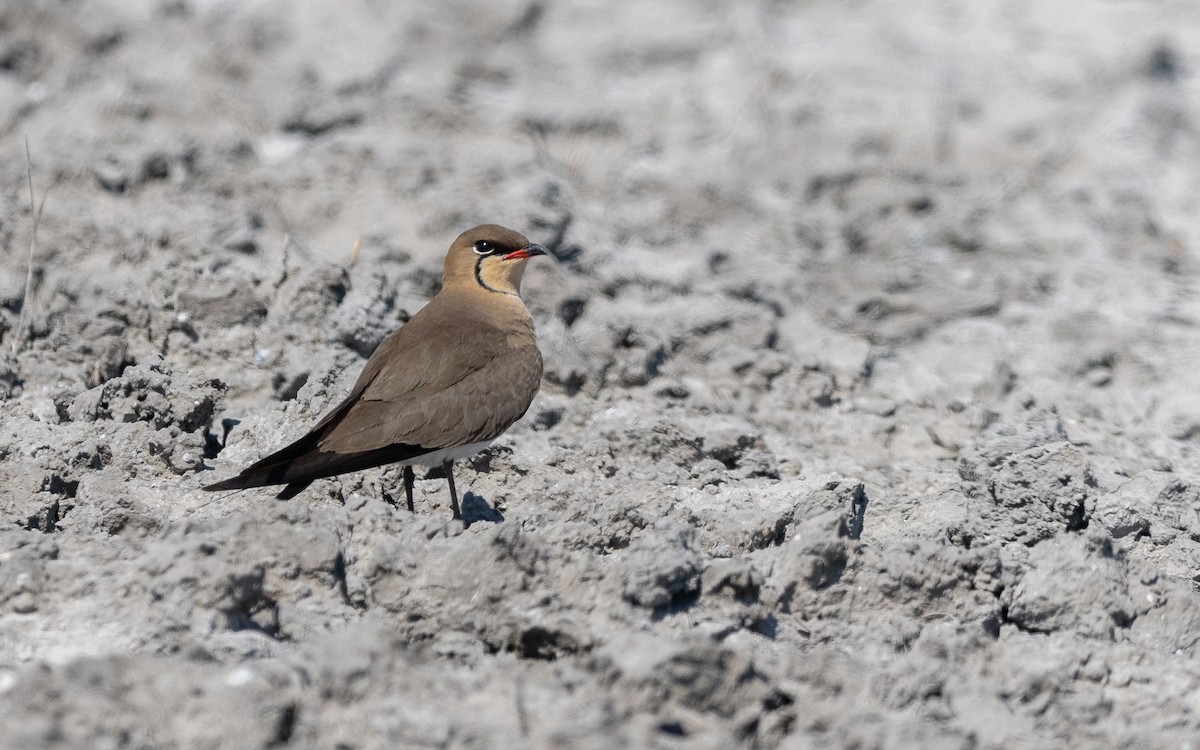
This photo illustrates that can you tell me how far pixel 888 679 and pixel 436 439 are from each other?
5.21 ft

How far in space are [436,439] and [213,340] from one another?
1.38 meters

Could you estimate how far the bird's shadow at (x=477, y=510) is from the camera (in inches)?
169

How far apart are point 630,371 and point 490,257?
2.29 feet

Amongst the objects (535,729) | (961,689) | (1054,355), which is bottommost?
(1054,355)

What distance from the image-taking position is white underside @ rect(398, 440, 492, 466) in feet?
13.9

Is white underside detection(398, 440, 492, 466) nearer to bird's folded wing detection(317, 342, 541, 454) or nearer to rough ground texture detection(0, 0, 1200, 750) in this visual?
bird's folded wing detection(317, 342, 541, 454)

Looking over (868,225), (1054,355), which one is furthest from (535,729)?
(868,225)

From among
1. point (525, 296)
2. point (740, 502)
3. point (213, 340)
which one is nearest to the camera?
point (740, 502)

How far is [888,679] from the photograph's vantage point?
3.26 m

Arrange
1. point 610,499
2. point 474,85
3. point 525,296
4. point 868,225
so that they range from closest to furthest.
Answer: point 610,499
point 525,296
point 868,225
point 474,85

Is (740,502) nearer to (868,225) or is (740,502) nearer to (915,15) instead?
(868,225)

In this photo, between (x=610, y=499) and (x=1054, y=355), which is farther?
(x=1054, y=355)

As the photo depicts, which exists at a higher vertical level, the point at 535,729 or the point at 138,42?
the point at 138,42

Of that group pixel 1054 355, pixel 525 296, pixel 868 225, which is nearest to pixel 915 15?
pixel 868 225
